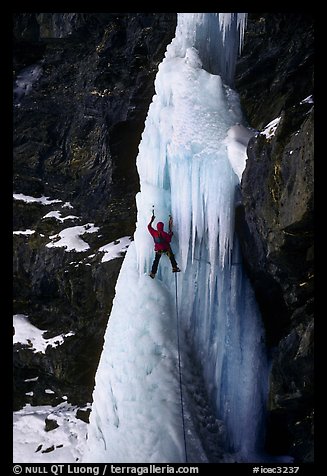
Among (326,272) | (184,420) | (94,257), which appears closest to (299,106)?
(326,272)

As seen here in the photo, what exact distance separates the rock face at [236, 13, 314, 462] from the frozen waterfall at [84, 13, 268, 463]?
29 centimetres

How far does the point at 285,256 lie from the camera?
20.3 ft

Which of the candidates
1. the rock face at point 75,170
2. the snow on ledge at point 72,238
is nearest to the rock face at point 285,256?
the rock face at point 75,170

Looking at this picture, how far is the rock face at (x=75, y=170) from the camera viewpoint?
13062 millimetres

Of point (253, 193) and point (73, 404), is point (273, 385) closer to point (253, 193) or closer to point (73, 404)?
point (253, 193)

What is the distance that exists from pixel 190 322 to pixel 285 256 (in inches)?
91.8

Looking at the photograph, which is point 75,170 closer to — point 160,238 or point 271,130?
point 160,238

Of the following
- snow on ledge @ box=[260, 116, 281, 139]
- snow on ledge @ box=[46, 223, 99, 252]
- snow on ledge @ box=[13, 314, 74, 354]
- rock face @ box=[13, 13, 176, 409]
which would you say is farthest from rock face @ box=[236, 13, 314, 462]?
snow on ledge @ box=[13, 314, 74, 354]

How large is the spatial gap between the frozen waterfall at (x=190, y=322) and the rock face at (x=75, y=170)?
4.49 m

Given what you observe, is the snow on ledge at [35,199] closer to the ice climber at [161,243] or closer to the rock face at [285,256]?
the ice climber at [161,243]

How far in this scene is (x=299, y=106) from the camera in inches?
241

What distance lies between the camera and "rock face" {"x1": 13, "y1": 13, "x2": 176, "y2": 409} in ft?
42.9

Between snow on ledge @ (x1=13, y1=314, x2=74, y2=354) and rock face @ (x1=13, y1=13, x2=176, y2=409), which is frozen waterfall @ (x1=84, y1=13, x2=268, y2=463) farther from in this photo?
snow on ledge @ (x1=13, y1=314, x2=74, y2=354)

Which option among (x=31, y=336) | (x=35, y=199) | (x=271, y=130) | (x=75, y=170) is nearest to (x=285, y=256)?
(x=271, y=130)
